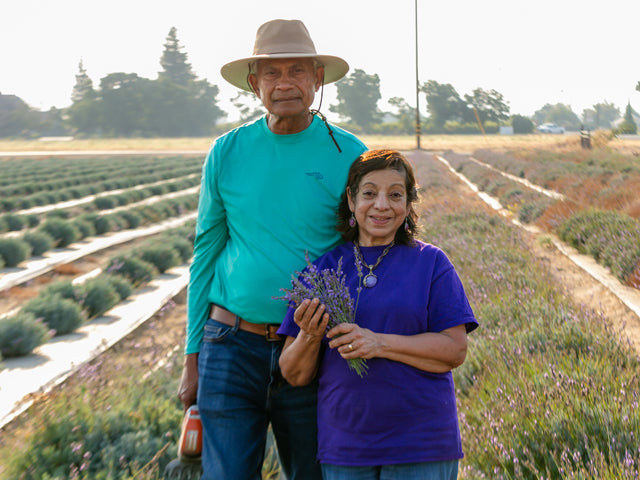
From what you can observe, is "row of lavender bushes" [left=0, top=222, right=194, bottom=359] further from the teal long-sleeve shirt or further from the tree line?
the tree line

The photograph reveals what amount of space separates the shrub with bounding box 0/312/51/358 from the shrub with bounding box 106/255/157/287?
2.81 meters

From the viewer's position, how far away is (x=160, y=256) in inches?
395

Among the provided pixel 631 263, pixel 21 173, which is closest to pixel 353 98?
pixel 21 173

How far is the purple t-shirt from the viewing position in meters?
1.88

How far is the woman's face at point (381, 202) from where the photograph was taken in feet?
6.86

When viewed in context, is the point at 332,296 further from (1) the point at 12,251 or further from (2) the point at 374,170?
(1) the point at 12,251

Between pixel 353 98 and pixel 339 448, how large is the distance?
91.8m

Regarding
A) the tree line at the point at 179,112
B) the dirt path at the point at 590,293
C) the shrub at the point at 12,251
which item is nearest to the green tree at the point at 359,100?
the tree line at the point at 179,112

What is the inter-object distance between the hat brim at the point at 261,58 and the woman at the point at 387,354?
500 millimetres

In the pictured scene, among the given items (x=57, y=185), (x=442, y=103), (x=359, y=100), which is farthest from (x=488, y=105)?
(x=57, y=185)

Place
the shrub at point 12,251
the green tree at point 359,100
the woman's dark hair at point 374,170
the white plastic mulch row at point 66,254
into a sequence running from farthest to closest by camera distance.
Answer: the green tree at point 359,100, the shrub at point 12,251, the white plastic mulch row at point 66,254, the woman's dark hair at point 374,170

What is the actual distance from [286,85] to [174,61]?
111264 millimetres

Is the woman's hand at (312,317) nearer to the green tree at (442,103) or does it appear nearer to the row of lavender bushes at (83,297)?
the row of lavender bushes at (83,297)

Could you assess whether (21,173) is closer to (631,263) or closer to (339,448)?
(631,263)
